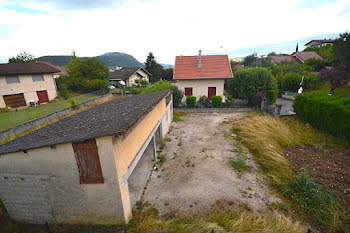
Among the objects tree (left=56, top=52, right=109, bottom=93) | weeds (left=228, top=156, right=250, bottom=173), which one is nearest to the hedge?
weeds (left=228, top=156, right=250, bottom=173)

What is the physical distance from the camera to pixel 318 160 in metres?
9.23

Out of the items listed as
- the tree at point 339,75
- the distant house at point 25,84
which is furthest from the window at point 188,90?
the distant house at point 25,84

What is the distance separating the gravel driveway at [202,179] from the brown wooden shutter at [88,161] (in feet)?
10.0

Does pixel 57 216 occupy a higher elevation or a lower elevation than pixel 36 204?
lower

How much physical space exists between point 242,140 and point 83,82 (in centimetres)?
2900

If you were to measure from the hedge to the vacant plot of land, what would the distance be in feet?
7.50

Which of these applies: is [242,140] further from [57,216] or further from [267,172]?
[57,216]

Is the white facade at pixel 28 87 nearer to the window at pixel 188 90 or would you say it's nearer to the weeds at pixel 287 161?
the window at pixel 188 90

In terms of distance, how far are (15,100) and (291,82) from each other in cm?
4064

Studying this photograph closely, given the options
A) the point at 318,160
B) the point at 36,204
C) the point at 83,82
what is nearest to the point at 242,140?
the point at 318,160

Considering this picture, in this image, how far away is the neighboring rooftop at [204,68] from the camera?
22.5m

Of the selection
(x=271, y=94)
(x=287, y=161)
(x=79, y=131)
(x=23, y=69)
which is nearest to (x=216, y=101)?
(x=271, y=94)

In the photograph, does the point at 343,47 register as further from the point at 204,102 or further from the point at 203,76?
the point at 204,102

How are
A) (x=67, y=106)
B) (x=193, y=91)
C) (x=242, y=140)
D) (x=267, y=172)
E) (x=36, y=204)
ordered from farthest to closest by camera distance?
(x=193, y=91) < (x=67, y=106) < (x=242, y=140) < (x=267, y=172) < (x=36, y=204)
